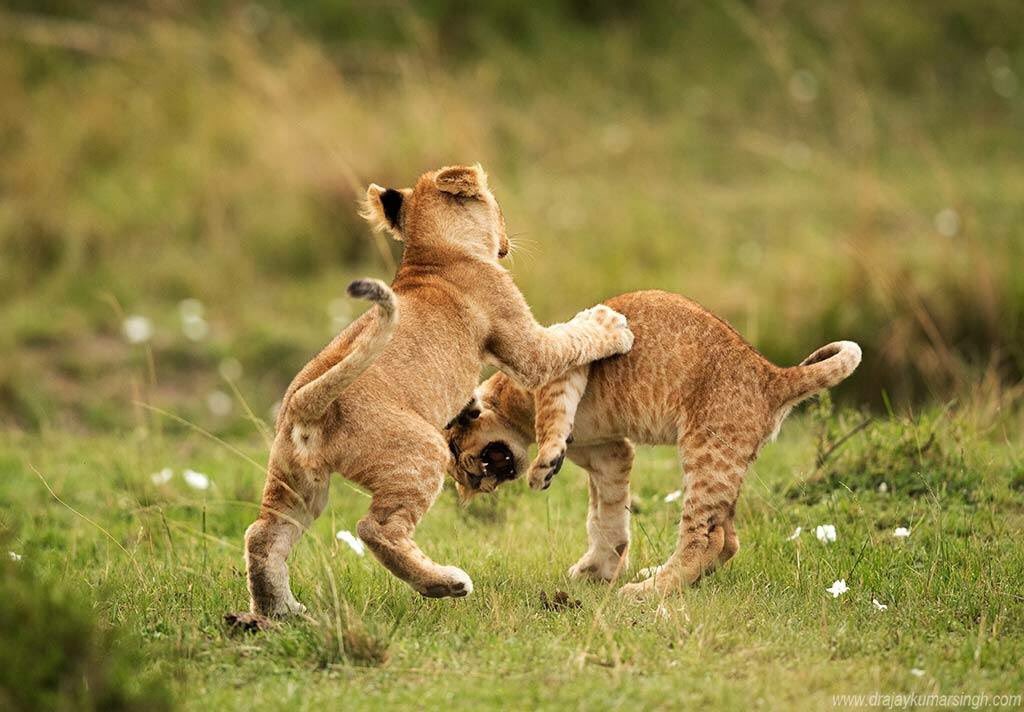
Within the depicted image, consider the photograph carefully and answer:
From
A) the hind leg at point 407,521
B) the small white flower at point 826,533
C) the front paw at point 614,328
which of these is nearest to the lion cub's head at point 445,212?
the front paw at point 614,328

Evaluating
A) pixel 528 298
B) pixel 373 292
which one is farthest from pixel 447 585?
pixel 528 298

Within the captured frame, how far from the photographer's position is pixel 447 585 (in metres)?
5.07

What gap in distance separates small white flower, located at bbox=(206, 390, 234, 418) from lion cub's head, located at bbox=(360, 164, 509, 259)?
404cm

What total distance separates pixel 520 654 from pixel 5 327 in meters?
6.91

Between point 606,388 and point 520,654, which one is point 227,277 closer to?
point 606,388

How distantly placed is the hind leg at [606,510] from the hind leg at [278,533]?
1.23 meters

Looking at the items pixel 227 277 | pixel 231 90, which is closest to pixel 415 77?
pixel 231 90

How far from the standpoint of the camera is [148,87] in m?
13.9

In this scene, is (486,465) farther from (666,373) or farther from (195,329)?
(195,329)

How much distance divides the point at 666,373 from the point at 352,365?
1.49 m

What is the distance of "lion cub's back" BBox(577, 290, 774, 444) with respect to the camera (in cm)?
582

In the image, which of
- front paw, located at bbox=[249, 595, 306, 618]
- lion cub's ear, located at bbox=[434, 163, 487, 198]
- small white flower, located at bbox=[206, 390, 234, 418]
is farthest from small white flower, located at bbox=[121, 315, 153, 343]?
front paw, located at bbox=[249, 595, 306, 618]

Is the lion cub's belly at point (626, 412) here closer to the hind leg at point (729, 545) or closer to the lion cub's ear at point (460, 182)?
the hind leg at point (729, 545)

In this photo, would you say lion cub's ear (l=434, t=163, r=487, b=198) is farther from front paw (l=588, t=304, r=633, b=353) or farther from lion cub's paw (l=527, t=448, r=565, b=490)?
lion cub's paw (l=527, t=448, r=565, b=490)
